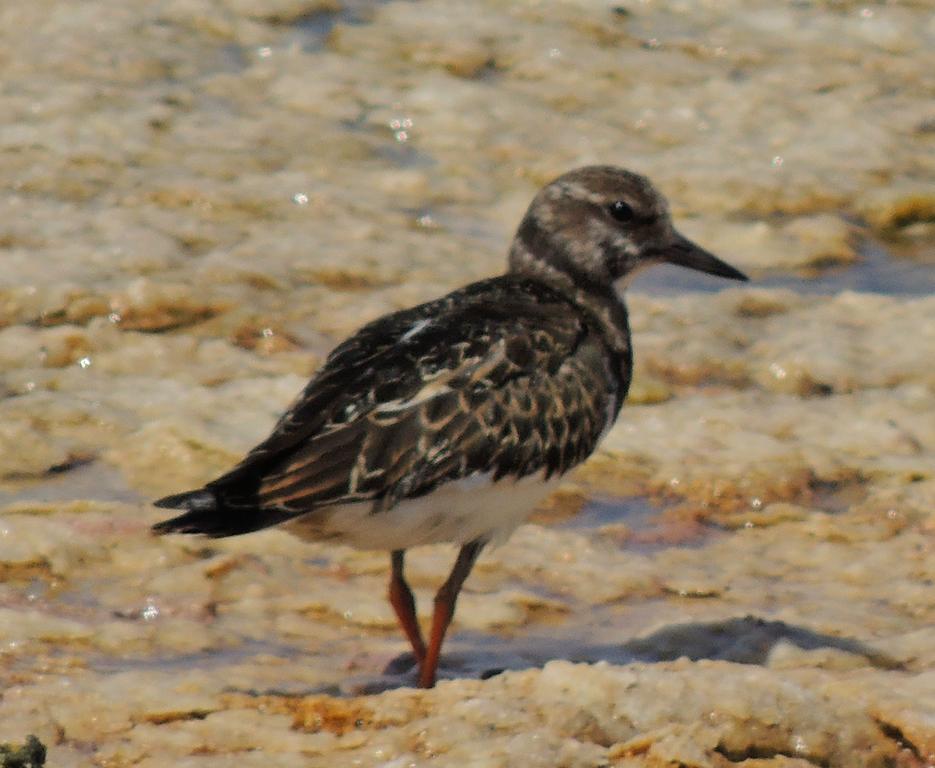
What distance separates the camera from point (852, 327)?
6.45m

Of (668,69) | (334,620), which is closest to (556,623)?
(334,620)

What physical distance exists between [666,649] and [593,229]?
1.31 metres

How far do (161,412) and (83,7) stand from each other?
10.2 ft

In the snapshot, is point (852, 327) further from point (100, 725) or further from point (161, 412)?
point (100, 725)

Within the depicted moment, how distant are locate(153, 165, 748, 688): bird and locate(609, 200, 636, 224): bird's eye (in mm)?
353

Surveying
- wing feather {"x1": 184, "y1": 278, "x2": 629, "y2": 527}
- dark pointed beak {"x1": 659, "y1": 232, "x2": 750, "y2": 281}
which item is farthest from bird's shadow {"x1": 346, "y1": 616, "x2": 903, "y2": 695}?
dark pointed beak {"x1": 659, "y1": 232, "x2": 750, "y2": 281}

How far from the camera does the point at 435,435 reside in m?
4.19

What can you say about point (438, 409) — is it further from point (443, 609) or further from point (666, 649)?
point (666, 649)

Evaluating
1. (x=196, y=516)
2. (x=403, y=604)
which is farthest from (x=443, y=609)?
(x=196, y=516)

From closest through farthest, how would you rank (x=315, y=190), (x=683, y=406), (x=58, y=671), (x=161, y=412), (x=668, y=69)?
(x=58, y=671) < (x=161, y=412) < (x=683, y=406) < (x=315, y=190) < (x=668, y=69)

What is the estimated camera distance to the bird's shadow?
4.50m

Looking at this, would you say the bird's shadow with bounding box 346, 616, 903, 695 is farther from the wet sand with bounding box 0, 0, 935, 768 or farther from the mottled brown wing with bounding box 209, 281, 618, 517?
the mottled brown wing with bounding box 209, 281, 618, 517

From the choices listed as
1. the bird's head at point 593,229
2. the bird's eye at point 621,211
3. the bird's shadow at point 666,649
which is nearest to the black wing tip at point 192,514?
the bird's shadow at point 666,649

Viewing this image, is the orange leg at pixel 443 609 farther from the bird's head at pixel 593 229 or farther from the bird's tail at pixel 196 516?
the bird's head at pixel 593 229
